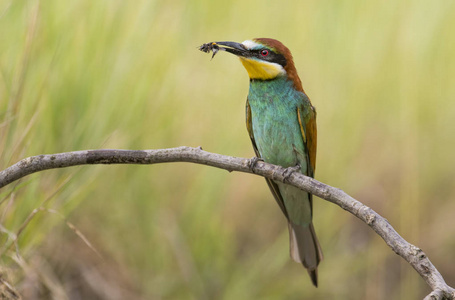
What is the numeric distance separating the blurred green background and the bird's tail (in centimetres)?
31

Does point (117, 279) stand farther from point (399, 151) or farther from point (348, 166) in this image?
point (399, 151)

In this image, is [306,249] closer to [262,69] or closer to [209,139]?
[262,69]

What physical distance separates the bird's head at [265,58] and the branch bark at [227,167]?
0.80 m

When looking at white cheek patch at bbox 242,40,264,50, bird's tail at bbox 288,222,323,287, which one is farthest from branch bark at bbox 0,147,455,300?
bird's tail at bbox 288,222,323,287

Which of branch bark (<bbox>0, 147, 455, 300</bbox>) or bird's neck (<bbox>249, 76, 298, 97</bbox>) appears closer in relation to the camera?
branch bark (<bbox>0, 147, 455, 300</bbox>)

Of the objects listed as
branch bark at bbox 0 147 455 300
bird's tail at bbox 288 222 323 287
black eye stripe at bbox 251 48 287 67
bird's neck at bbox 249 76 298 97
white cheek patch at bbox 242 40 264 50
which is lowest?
bird's tail at bbox 288 222 323 287

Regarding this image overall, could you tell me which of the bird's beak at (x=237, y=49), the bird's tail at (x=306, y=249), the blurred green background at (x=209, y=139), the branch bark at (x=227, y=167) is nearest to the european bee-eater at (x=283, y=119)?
the bird's tail at (x=306, y=249)

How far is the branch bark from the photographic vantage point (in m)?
1.37

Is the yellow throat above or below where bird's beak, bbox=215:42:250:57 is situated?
below

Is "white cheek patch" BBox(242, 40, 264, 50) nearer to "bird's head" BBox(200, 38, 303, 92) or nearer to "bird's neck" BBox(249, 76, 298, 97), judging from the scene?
"bird's head" BBox(200, 38, 303, 92)

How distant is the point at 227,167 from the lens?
168cm

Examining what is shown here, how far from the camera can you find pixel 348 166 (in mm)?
3359

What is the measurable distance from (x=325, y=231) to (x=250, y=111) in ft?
2.95

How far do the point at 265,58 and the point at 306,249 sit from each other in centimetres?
85
